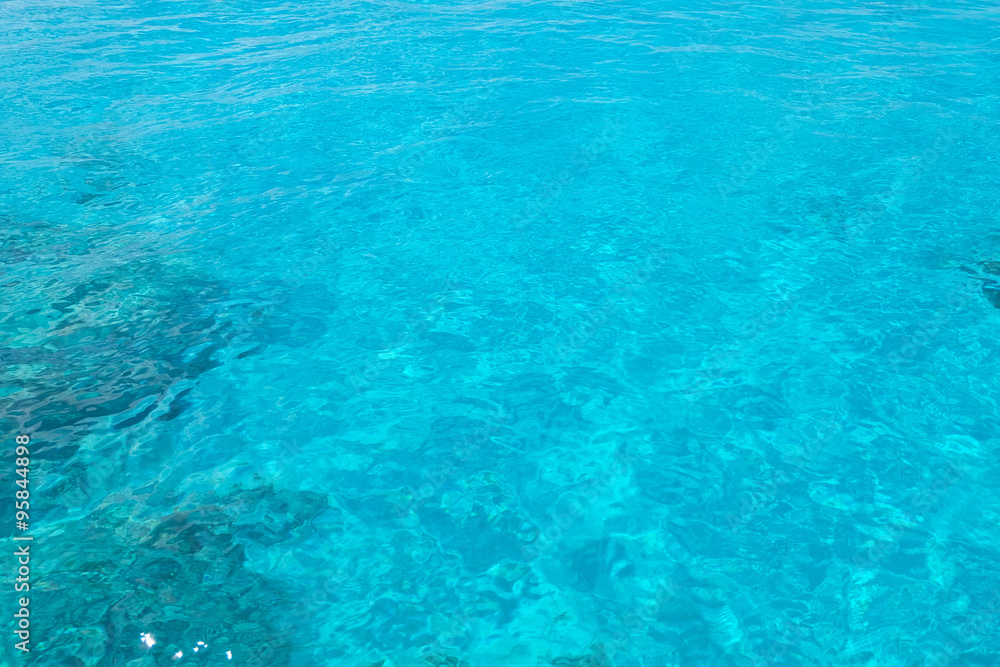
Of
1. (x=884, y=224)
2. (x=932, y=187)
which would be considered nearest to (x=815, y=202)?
(x=884, y=224)

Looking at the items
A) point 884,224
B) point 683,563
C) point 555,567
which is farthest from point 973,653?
point 884,224

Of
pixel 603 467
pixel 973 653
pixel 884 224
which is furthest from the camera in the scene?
pixel 884 224

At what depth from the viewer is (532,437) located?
225 inches

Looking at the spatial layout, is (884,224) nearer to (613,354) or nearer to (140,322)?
(613,354)

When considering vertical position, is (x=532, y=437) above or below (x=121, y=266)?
below

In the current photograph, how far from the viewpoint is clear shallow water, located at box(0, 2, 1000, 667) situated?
4.42 meters

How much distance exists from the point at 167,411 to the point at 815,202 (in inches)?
302

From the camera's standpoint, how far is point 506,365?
21.1 feet

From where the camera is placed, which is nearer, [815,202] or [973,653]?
[973,653]

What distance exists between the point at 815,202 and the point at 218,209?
7432mm

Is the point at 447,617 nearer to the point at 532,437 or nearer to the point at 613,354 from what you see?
the point at 532,437

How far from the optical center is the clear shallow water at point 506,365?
14.5 ft

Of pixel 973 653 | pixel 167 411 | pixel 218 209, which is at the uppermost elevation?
pixel 218 209

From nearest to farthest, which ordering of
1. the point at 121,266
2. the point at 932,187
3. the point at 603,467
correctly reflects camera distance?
the point at 603,467 → the point at 121,266 → the point at 932,187
